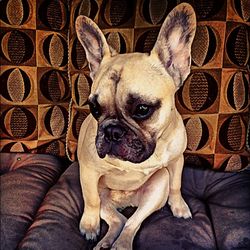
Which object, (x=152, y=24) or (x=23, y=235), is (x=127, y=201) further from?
(x=152, y=24)

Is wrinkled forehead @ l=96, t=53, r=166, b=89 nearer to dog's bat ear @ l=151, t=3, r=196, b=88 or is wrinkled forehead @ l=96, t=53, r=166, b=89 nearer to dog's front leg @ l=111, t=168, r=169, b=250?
dog's bat ear @ l=151, t=3, r=196, b=88

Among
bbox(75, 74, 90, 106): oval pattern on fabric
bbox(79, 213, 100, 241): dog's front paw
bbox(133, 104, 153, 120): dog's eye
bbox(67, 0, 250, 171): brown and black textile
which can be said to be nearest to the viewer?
bbox(133, 104, 153, 120): dog's eye

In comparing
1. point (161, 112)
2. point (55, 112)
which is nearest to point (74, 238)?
point (161, 112)

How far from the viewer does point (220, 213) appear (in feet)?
3.20

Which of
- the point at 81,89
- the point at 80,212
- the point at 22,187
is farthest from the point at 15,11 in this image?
the point at 80,212

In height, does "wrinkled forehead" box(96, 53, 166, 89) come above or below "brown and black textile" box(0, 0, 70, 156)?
above

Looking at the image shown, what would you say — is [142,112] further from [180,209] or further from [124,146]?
[180,209]

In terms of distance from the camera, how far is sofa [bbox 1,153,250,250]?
875 mm

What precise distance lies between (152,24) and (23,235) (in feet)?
2.05

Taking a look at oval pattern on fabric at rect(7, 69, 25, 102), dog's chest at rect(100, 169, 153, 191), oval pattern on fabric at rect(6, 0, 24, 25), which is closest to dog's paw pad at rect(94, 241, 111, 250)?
dog's chest at rect(100, 169, 153, 191)

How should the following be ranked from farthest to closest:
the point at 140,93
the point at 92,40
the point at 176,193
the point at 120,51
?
1. the point at 120,51
2. the point at 176,193
3. the point at 92,40
4. the point at 140,93

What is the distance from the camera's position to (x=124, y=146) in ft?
2.69

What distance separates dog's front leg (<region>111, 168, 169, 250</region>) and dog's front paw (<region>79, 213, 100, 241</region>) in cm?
6

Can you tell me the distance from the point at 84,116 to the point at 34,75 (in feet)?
0.63
